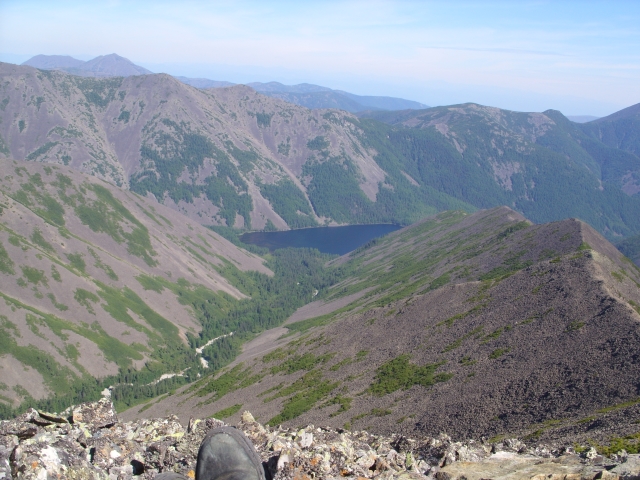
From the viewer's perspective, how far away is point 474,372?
226ft

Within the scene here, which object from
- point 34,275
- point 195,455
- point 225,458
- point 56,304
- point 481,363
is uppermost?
point 225,458

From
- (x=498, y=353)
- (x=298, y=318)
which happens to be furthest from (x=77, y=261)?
(x=498, y=353)

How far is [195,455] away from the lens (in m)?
28.7

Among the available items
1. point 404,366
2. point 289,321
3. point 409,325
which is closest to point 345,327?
point 409,325

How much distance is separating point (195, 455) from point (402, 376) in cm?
5201

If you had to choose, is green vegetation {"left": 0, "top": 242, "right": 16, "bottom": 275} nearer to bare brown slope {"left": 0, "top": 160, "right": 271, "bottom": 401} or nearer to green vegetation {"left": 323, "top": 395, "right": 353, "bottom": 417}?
bare brown slope {"left": 0, "top": 160, "right": 271, "bottom": 401}

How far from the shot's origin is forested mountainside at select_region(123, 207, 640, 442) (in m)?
55.7

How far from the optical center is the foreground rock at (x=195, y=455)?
23844mm

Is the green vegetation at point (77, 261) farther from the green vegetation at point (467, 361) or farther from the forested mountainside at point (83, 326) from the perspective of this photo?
the green vegetation at point (467, 361)

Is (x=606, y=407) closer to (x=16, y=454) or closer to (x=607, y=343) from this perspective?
(x=607, y=343)

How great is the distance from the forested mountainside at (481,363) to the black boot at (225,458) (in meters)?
31.3

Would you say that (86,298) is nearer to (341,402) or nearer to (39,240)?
(39,240)

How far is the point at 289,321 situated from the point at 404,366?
11141cm

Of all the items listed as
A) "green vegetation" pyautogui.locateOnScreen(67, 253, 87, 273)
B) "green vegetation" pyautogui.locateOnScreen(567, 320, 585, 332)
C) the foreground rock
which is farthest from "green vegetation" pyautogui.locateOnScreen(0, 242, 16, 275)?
"green vegetation" pyautogui.locateOnScreen(567, 320, 585, 332)
